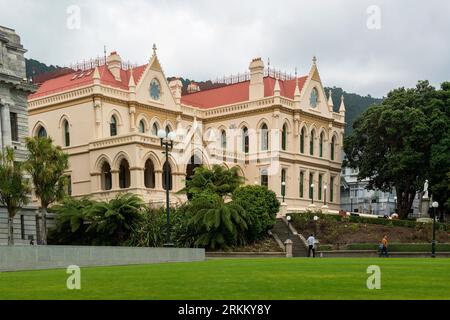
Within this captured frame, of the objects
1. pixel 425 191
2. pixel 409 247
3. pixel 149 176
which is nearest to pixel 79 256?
pixel 409 247

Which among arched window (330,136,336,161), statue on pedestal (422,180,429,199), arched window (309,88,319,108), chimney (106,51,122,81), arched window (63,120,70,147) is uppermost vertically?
chimney (106,51,122,81)

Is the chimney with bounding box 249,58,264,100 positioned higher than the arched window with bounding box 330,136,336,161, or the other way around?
the chimney with bounding box 249,58,264,100

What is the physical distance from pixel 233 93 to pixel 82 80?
15529 mm

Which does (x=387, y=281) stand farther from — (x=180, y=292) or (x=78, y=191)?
(x=78, y=191)

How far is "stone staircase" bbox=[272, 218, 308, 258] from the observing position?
45.4 metres

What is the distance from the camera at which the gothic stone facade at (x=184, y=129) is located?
183 feet

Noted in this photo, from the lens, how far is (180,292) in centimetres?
1245

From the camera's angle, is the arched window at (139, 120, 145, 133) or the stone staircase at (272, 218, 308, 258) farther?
the arched window at (139, 120, 145, 133)

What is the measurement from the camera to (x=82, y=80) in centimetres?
5997

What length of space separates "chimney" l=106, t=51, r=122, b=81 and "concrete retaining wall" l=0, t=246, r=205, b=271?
3412cm

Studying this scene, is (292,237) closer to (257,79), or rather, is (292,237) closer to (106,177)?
(106,177)

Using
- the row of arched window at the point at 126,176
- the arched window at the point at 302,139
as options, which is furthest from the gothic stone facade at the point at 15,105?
the arched window at the point at 302,139

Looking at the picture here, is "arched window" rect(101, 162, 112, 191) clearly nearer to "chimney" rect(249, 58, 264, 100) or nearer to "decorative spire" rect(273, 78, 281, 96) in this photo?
"chimney" rect(249, 58, 264, 100)

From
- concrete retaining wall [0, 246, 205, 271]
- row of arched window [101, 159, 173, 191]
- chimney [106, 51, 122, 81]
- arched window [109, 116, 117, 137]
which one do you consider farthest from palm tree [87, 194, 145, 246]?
chimney [106, 51, 122, 81]
